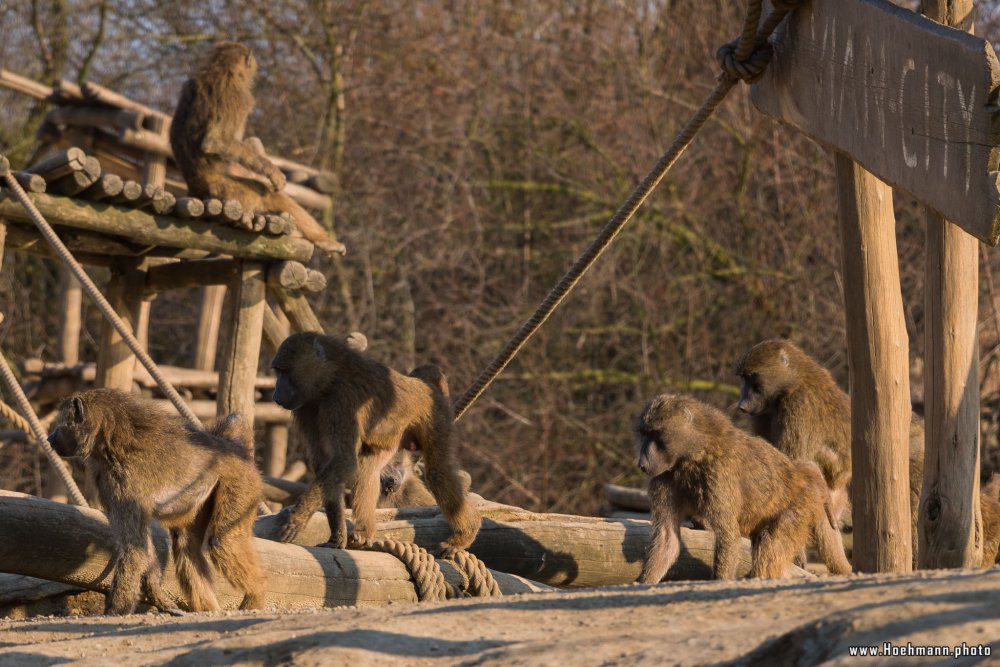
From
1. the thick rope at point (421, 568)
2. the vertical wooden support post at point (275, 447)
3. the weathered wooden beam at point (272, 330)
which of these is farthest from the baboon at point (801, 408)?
the vertical wooden support post at point (275, 447)

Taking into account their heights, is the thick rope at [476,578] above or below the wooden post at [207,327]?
below

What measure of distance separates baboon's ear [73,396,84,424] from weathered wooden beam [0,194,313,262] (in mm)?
2439

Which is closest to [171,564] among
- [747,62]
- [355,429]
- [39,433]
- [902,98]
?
[355,429]

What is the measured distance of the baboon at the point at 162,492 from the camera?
16.4 ft

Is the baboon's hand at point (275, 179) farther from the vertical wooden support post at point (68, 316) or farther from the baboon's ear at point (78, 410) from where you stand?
the baboon's ear at point (78, 410)

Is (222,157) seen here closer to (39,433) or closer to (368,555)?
(39,433)

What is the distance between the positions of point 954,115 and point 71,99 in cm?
825

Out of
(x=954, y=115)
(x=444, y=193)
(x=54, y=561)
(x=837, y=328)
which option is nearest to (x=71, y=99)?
(x=444, y=193)

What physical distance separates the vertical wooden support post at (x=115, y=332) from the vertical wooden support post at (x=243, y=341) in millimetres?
1047

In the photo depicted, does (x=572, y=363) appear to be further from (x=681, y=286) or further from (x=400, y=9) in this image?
(x=400, y=9)

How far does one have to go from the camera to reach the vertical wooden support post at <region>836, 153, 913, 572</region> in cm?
486

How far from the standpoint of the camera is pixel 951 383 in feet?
14.4

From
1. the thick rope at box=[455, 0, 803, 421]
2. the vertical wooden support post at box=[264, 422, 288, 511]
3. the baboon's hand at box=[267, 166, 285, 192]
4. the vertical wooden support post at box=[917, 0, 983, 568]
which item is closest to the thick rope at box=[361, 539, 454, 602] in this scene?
the thick rope at box=[455, 0, 803, 421]

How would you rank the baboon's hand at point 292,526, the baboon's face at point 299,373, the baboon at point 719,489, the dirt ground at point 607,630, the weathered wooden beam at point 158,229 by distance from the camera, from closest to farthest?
the dirt ground at point 607,630 < the baboon at point 719,489 < the baboon's hand at point 292,526 < the baboon's face at point 299,373 < the weathered wooden beam at point 158,229
